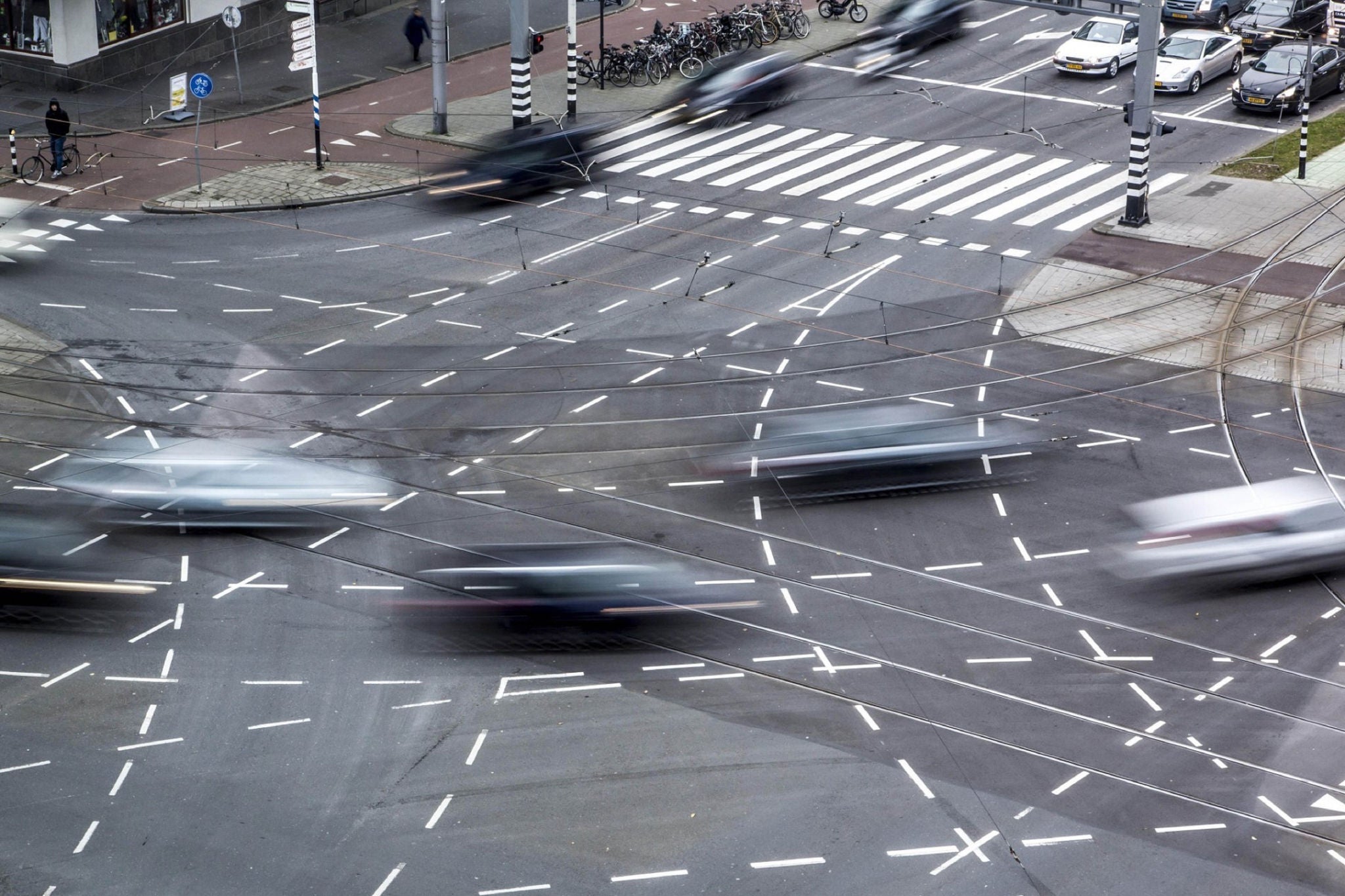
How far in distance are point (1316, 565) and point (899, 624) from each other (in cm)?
573

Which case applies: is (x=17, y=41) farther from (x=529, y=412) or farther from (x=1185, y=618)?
(x=1185, y=618)

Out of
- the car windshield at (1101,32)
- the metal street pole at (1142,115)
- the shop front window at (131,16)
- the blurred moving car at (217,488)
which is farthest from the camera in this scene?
the car windshield at (1101,32)

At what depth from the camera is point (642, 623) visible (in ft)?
67.6

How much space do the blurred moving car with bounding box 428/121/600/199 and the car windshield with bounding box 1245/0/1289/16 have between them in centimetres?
2106

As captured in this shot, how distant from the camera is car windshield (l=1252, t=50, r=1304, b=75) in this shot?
142 feet

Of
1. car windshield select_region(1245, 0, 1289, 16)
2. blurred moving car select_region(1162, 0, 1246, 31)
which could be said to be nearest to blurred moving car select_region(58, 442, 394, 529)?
car windshield select_region(1245, 0, 1289, 16)

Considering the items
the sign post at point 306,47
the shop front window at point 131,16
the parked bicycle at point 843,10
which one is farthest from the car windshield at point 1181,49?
the shop front window at point 131,16

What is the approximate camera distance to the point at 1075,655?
20188mm

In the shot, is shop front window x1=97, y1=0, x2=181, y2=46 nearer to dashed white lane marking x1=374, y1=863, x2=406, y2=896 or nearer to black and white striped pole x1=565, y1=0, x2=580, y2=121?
black and white striped pole x1=565, y1=0, x2=580, y2=121

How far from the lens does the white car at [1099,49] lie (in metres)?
45.7

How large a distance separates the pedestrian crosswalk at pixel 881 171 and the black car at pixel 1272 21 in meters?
11.7

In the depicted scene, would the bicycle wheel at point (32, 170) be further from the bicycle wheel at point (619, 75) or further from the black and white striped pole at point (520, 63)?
the bicycle wheel at point (619, 75)

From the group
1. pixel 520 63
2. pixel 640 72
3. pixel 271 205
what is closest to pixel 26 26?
pixel 271 205

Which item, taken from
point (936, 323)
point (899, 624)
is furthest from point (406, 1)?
point (899, 624)
